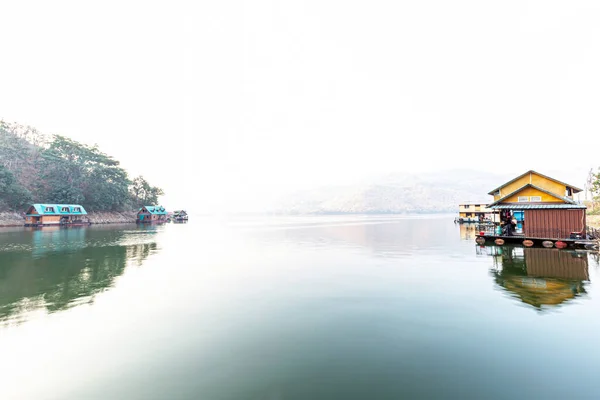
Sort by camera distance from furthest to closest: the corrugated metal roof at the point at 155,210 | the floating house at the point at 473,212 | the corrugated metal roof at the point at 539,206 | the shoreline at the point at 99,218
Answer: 1. the corrugated metal roof at the point at 155,210
2. the floating house at the point at 473,212
3. the shoreline at the point at 99,218
4. the corrugated metal roof at the point at 539,206

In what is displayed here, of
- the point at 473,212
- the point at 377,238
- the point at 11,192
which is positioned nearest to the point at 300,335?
the point at 377,238

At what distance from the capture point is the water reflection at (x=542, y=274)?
16.4m

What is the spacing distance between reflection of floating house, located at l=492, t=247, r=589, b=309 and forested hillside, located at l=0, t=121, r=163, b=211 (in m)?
133

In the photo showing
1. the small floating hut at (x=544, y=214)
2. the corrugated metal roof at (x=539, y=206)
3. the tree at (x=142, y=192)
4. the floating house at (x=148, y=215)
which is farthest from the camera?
the tree at (x=142, y=192)

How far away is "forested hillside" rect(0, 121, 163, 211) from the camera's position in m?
110

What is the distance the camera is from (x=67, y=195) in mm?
109688

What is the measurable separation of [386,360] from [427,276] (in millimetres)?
14702

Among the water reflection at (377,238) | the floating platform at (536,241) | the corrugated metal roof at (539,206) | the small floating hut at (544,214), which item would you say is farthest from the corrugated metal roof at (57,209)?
the corrugated metal roof at (539,206)

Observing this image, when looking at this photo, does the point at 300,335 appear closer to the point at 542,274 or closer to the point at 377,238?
the point at 542,274

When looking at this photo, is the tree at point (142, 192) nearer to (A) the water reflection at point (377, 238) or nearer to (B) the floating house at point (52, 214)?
(B) the floating house at point (52, 214)

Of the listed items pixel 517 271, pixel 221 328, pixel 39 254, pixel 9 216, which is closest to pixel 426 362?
pixel 221 328

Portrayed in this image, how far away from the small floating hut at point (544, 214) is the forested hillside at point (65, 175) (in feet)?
444

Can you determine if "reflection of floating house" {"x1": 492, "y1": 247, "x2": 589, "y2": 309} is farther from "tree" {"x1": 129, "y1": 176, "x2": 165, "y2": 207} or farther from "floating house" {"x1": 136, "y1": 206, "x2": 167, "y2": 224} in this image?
"tree" {"x1": 129, "y1": 176, "x2": 165, "y2": 207}

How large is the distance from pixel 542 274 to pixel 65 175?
494 feet
